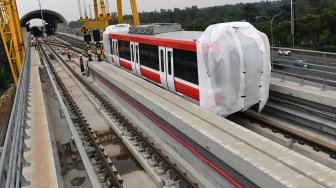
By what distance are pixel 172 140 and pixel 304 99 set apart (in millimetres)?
4166

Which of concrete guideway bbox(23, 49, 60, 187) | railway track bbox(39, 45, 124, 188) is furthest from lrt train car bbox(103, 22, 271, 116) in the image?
concrete guideway bbox(23, 49, 60, 187)

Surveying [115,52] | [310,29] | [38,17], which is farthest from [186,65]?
[38,17]

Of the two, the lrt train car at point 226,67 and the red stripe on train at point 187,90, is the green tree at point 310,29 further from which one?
the lrt train car at point 226,67

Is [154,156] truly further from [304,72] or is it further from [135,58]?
[135,58]

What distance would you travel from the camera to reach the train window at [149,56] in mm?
14109

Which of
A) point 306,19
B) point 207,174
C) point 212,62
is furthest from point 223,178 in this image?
point 306,19

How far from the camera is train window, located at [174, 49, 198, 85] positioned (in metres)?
10.9

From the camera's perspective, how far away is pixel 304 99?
9.89 meters

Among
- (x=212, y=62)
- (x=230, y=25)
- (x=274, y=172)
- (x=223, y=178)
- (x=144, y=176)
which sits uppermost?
(x=230, y=25)

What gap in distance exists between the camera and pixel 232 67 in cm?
937

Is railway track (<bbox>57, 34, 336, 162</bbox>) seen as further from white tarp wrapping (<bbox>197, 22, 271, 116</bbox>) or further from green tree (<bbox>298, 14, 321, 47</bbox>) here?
green tree (<bbox>298, 14, 321, 47</bbox>)

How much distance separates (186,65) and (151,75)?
3921 mm

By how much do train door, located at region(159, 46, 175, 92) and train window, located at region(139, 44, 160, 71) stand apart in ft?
1.63

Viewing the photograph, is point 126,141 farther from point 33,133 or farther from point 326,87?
point 326,87
